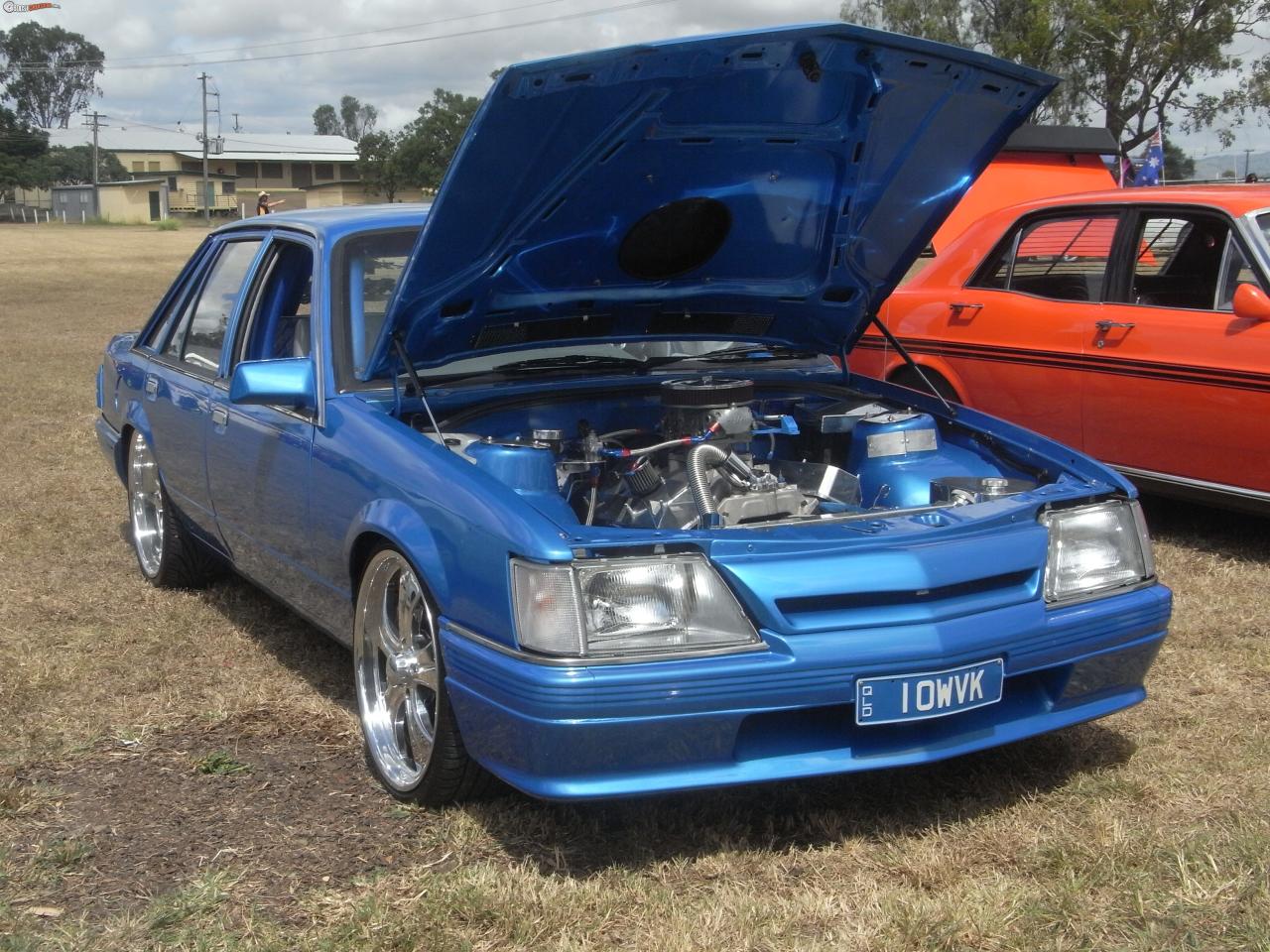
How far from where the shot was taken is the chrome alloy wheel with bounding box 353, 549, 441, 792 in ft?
11.4

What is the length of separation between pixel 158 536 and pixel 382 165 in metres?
75.7

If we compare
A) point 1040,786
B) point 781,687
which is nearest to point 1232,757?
point 1040,786

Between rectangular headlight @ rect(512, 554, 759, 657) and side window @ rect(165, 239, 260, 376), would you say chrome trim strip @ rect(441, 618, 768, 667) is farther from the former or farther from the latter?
side window @ rect(165, 239, 260, 376)

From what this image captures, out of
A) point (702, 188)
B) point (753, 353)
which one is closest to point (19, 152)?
point (753, 353)

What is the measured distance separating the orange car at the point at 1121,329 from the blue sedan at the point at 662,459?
5.74 feet

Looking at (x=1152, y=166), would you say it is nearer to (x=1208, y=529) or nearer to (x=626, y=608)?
(x=1208, y=529)

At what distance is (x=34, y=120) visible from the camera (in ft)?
365

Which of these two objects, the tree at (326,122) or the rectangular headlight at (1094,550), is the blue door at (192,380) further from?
the tree at (326,122)

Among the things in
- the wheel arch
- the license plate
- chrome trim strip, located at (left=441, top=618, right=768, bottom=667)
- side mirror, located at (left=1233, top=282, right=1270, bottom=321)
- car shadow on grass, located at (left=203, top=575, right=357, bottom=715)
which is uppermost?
side mirror, located at (left=1233, top=282, right=1270, bottom=321)

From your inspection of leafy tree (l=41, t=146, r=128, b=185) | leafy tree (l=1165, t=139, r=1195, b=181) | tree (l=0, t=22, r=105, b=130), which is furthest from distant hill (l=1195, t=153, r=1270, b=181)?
tree (l=0, t=22, r=105, b=130)

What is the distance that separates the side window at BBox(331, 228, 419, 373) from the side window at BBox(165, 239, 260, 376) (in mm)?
760

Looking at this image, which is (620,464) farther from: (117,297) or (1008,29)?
(1008,29)

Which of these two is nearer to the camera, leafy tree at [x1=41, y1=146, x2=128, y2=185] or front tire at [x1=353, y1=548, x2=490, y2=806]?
front tire at [x1=353, y1=548, x2=490, y2=806]

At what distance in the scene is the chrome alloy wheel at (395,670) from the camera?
11.4 ft
